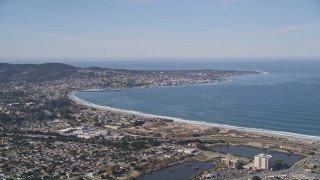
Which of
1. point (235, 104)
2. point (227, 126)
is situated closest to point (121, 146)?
point (227, 126)

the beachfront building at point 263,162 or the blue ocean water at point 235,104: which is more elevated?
the blue ocean water at point 235,104

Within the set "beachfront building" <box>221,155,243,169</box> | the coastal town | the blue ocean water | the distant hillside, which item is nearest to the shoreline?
the coastal town

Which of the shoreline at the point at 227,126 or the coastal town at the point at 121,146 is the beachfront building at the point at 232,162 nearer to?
the coastal town at the point at 121,146

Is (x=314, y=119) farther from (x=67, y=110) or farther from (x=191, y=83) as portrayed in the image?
(x=191, y=83)

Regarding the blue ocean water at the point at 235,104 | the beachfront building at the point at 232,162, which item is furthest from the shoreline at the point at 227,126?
the beachfront building at the point at 232,162

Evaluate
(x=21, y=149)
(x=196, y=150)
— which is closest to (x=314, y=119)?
(x=196, y=150)

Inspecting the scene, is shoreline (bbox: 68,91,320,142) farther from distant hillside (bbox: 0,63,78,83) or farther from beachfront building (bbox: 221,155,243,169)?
distant hillside (bbox: 0,63,78,83)
